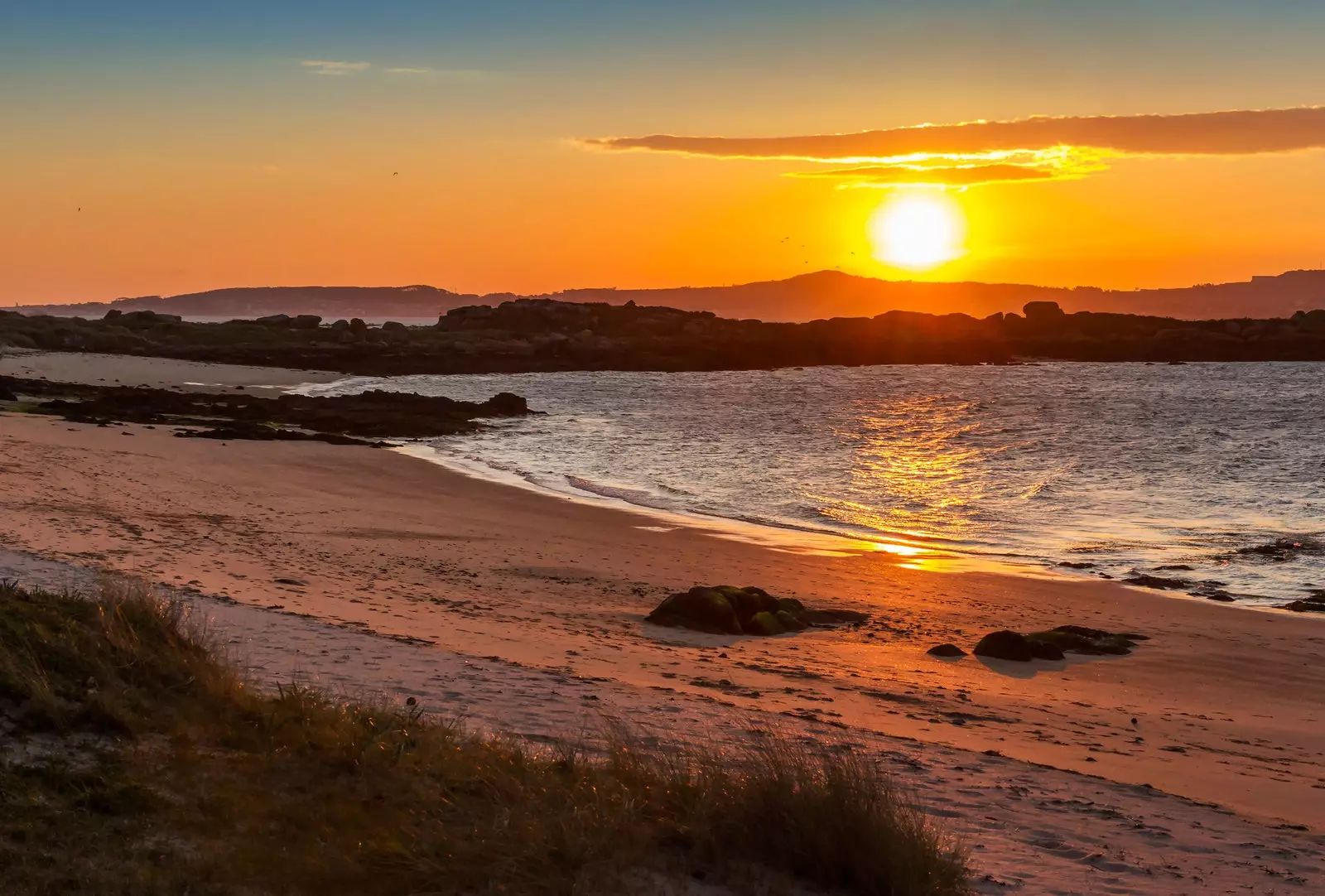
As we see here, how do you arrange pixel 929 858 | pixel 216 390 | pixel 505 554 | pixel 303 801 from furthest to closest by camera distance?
pixel 216 390
pixel 505 554
pixel 303 801
pixel 929 858

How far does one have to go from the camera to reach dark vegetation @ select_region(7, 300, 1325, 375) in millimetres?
71750

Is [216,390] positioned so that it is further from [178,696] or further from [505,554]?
[178,696]

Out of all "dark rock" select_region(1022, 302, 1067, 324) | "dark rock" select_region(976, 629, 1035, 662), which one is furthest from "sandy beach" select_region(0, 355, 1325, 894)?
"dark rock" select_region(1022, 302, 1067, 324)

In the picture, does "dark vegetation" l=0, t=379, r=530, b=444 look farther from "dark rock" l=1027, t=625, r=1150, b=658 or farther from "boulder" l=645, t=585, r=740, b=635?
"dark rock" l=1027, t=625, r=1150, b=658

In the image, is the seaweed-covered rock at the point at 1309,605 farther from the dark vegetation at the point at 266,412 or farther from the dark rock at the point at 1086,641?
the dark vegetation at the point at 266,412

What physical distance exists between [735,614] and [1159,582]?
687cm

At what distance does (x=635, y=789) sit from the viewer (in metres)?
4.92

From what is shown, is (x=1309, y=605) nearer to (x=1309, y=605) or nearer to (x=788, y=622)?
(x=1309, y=605)

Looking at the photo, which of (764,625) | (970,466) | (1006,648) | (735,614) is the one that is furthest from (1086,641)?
(970,466)

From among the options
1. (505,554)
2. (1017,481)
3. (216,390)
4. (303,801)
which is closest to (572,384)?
(216,390)

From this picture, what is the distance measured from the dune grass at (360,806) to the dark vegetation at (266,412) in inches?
876

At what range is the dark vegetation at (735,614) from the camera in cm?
1107

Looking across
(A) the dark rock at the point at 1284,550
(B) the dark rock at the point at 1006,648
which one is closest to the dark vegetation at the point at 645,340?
(A) the dark rock at the point at 1284,550

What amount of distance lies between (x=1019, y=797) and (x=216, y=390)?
148 feet
